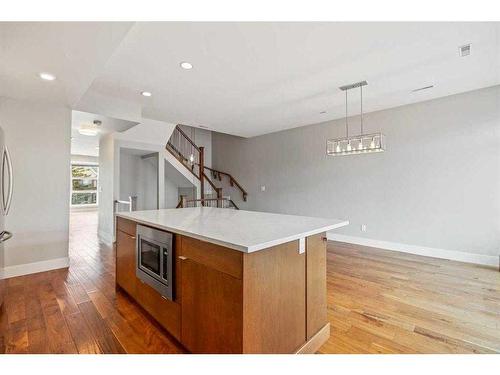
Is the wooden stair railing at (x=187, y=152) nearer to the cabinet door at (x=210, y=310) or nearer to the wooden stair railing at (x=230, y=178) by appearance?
the wooden stair railing at (x=230, y=178)

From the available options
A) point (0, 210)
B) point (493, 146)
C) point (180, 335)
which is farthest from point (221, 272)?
point (493, 146)

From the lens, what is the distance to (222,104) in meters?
4.07

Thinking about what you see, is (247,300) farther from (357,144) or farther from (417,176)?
(417,176)

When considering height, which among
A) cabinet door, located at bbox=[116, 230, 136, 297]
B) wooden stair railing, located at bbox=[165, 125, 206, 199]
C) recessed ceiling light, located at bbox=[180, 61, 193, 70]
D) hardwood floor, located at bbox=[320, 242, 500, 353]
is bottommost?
hardwood floor, located at bbox=[320, 242, 500, 353]

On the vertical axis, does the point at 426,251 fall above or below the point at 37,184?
below

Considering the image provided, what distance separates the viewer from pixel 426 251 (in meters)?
3.93

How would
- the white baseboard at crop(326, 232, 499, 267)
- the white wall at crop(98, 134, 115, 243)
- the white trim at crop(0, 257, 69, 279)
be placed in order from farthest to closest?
the white wall at crop(98, 134, 115, 243) → the white baseboard at crop(326, 232, 499, 267) → the white trim at crop(0, 257, 69, 279)

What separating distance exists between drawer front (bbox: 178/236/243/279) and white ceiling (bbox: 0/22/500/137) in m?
1.53

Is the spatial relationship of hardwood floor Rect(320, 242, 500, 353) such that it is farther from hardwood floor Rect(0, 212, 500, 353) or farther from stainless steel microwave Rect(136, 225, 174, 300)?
stainless steel microwave Rect(136, 225, 174, 300)

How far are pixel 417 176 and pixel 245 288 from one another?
4.07m

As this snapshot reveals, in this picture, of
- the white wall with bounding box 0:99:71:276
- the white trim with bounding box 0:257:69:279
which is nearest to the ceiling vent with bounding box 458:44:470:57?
the white wall with bounding box 0:99:71:276

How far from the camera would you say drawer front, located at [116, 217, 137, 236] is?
220 centimetres

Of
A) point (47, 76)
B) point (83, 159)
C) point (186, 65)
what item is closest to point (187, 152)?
point (186, 65)

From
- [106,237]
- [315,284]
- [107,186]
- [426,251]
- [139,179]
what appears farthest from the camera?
[139,179]
